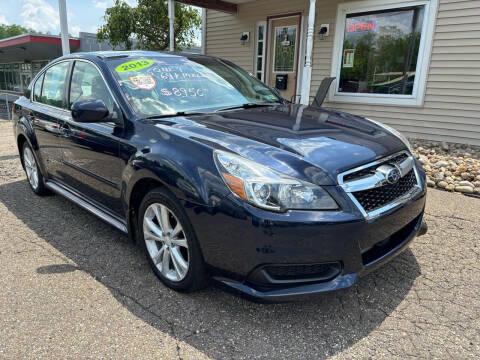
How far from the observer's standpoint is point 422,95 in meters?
7.14

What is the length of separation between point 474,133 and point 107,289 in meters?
6.72

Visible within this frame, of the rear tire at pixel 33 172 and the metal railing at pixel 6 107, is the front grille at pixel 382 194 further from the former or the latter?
the metal railing at pixel 6 107

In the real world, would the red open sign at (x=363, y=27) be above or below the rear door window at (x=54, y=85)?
above

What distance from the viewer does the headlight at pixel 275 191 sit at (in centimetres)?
200

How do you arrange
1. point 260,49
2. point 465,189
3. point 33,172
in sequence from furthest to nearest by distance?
point 260,49, point 465,189, point 33,172

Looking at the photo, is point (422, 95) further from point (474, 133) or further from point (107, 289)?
point (107, 289)

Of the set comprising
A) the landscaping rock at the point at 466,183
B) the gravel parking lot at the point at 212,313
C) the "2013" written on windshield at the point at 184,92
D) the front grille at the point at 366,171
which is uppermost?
the "2013" written on windshield at the point at 184,92

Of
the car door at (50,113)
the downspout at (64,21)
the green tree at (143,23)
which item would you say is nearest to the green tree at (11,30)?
Answer: the green tree at (143,23)

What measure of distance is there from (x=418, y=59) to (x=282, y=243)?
653 centimetres

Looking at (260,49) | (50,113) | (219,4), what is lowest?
(50,113)

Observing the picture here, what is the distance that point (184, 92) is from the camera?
3078 millimetres

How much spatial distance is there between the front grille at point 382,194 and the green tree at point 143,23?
16.0 metres

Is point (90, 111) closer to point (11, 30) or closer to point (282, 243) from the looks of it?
point (282, 243)

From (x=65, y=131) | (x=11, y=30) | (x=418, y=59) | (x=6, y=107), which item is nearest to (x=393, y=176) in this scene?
(x=65, y=131)
